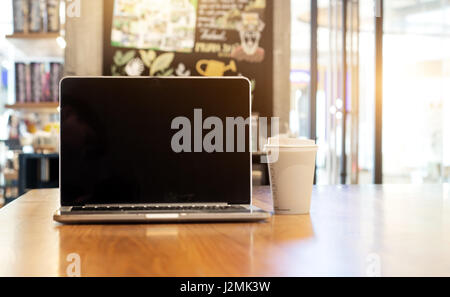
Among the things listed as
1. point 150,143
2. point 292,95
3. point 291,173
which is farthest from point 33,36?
point 291,173

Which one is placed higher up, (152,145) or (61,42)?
(61,42)

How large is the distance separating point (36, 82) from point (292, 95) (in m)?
1.86

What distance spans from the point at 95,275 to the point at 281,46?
3498 mm

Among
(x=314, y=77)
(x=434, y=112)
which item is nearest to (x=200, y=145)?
(x=314, y=77)

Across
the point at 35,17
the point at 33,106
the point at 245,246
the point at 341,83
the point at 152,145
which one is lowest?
the point at 245,246

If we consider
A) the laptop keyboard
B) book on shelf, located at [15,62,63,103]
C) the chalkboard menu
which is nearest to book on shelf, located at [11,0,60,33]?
book on shelf, located at [15,62,63,103]

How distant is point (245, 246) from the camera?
0.67m

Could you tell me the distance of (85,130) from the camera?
0.94 metres

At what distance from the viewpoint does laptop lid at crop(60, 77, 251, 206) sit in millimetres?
941

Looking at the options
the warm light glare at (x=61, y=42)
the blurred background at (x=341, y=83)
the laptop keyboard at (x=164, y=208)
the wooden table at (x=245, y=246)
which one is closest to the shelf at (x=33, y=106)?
the blurred background at (x=341, y=83)

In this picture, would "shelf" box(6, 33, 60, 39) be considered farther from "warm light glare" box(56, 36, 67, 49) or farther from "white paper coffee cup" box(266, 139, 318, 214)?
"white paper coffee cup" box(266, 139, 318, 214)

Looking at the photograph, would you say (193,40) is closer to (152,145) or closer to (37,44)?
(37,44)
